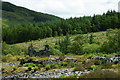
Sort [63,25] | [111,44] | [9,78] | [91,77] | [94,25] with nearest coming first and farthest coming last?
[91,77]
[9,78]
[111,44]
[94,25]
[63,25]

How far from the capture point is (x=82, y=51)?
64.1 m

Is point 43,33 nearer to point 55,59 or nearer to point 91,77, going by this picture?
point 55,59

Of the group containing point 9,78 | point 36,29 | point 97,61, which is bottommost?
point 9,78

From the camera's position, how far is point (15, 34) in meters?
144

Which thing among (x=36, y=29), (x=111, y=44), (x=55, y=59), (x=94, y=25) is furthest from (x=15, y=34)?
(x=55, y=59)

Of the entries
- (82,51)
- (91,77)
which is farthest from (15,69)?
(82,51)

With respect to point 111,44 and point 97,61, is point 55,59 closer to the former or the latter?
point 97,61

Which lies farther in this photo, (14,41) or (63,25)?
(63,25)

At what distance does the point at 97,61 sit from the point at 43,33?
130m

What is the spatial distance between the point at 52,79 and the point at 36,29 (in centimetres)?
13490

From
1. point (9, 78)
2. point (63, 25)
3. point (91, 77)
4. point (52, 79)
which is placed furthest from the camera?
point (63, 25)

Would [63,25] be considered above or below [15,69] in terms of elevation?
above

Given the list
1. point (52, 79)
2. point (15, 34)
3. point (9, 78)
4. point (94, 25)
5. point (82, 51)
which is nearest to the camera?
point (52, 79)

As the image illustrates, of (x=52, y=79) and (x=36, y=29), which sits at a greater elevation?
(x=36, y=29)
